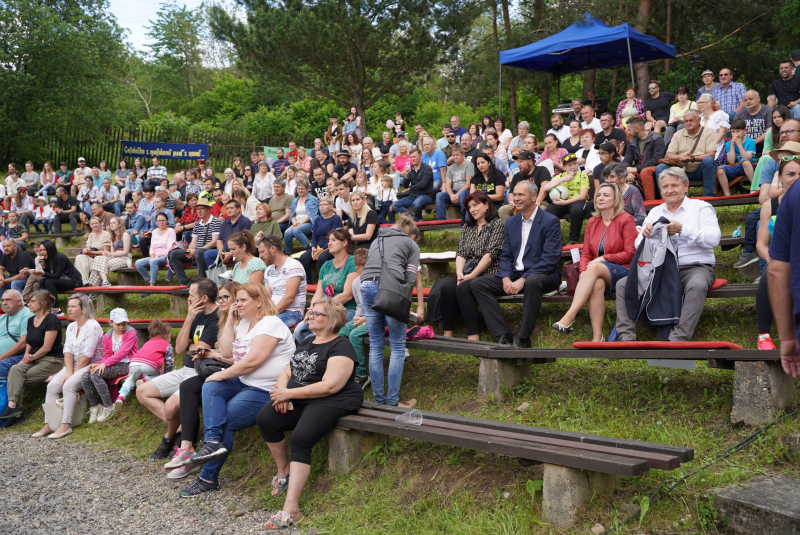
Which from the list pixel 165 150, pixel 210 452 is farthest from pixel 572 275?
pixel 165 150

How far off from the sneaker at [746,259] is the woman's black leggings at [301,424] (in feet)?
12.1

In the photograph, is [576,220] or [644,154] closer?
[576,220]

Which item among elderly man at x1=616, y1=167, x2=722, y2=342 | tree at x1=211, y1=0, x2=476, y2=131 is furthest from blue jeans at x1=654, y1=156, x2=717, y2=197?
tree at x1=211, y1=0, x2=476, y2=131

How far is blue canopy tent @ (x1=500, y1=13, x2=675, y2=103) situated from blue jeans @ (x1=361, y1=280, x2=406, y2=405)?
29.8 feet

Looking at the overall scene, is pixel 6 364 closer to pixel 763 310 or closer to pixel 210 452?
pixel 210 452

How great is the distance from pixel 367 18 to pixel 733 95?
1001 cm

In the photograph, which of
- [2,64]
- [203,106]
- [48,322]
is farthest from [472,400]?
[203,106]

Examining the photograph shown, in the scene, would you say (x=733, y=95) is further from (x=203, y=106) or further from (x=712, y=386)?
(x=203, y=106)

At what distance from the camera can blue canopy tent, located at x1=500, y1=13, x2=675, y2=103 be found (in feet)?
42.0

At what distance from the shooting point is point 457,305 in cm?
613

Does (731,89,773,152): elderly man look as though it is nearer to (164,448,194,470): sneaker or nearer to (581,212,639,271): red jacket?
(581,212,639,271): red jacket

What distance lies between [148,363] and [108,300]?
407 centimetres

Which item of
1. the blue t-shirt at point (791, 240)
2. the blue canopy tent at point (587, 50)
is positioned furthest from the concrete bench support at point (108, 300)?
the blue t-shirt at point (791, 240)

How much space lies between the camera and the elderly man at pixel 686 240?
473cm
